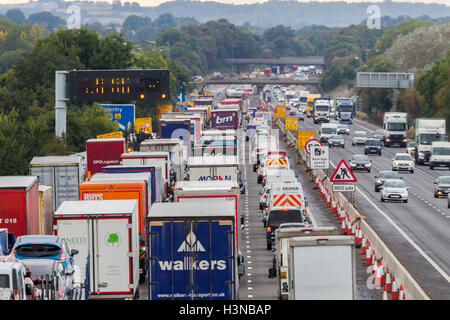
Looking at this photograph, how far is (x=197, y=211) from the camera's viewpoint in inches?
750

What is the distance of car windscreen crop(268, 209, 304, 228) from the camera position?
32000mm

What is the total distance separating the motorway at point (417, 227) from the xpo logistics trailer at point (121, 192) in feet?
26.5

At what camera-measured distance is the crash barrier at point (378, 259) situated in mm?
21638

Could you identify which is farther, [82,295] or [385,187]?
[385,187]

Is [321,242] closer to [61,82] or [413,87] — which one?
[61,82]

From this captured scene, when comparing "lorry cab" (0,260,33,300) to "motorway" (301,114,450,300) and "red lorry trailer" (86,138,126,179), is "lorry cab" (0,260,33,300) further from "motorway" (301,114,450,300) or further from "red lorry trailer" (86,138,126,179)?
"red lorry trailer" (86,138,126,179)

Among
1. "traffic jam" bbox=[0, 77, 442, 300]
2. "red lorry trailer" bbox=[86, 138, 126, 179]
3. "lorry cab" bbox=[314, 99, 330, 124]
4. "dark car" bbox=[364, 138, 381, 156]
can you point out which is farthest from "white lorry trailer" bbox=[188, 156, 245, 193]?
"lorry cab" bbox=[314, 99, 330, 124]

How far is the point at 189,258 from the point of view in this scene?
18250 mm

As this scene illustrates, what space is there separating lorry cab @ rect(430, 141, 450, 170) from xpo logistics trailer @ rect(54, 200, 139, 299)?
53638 mm

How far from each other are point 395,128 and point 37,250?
7672cm

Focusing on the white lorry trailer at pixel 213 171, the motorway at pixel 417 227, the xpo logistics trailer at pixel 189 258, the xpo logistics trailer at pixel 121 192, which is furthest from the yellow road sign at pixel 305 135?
the xpo logistics trailer at pixel 189 258

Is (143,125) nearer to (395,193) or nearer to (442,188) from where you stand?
(442,188)
